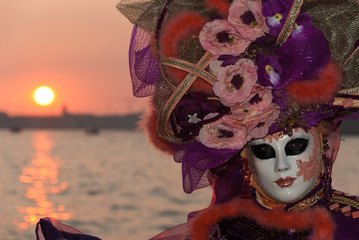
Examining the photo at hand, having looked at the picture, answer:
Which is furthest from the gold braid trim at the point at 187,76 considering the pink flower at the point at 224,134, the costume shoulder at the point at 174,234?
the costume shoulder at the point at 174,234

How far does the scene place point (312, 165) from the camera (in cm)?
337

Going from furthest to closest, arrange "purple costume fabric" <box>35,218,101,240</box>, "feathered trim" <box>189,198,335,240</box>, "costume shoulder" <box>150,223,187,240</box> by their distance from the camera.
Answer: "costume shoulder" <box>150,223,187,240</box>
"purple costume fabric" <box>35,218,101,240</box>
"feathered trim" <box>189,198,335,240</box>

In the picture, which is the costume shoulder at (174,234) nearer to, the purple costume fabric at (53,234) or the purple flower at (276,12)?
the purple costume fabric at (53,234)

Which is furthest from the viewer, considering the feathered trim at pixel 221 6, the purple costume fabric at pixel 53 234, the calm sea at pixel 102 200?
the calm sea at pixel 102 200

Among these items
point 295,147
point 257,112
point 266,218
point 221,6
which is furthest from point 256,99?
point 266,218

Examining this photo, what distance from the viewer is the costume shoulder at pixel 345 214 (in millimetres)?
3367

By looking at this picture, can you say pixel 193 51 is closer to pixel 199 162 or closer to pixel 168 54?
pixel 168 54

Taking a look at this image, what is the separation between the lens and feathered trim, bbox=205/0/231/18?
3254 millimetres

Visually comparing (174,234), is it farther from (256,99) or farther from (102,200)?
(102,200)

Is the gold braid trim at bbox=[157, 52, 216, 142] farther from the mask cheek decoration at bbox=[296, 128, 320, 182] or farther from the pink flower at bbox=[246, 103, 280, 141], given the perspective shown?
the mask cheek decoration at bbox=[296, 128, 320, 182]

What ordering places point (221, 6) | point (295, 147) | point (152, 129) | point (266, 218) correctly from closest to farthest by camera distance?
point (221, 6), point (295, 147), point (266, 218), point (152, 129)

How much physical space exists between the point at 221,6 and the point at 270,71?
0.36 meters

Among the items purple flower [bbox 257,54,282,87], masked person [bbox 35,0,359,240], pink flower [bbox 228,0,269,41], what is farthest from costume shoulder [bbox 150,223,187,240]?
pink flower [bbox 228,0,269,41]

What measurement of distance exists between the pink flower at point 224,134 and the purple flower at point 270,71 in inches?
9.2
